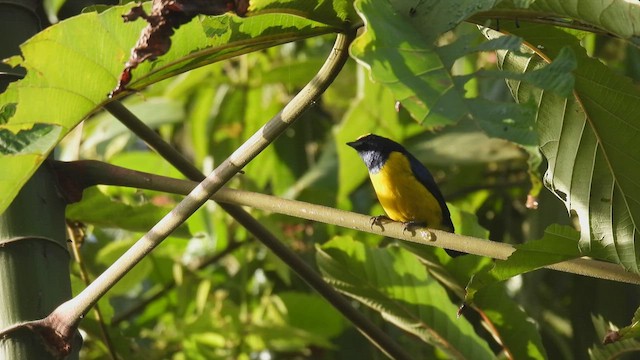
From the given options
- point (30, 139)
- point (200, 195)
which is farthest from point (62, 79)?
point (200, 195)

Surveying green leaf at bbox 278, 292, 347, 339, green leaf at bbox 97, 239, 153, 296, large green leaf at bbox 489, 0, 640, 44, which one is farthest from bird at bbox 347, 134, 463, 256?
large green leaf at bbox 489, 0, 640, 44

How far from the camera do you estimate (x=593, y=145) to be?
4.47ft

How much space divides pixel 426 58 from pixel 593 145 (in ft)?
1.61

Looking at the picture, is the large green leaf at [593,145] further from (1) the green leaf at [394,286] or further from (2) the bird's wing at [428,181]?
(2) the bird's wing at [428,181]

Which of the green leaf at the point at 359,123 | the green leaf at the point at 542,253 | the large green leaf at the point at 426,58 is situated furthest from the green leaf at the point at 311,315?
the large green leaf at the point at 426,58

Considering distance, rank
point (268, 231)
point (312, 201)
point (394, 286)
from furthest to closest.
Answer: point (312, 201)
point (394, 286)
point (268, 231)

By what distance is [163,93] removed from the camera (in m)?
3.42

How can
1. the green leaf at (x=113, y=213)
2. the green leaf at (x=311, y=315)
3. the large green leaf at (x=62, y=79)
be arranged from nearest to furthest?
1. the large green leaf at (x=62, y=79)
2. the green leaf at (x=113, y=213)
3. the green leaf at (x=311, y=315)

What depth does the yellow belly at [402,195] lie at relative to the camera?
261 centimetres

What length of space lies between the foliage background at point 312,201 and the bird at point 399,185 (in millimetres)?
94

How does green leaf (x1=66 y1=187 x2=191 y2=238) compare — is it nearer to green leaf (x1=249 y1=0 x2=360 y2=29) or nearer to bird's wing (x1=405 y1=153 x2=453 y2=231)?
green leaf (x1=249 y1=0 x2=360 y2=29)

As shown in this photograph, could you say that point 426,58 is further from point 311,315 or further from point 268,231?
point 311,315

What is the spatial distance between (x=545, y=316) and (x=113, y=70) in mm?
2049

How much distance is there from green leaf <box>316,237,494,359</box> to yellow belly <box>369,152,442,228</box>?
2.42ft
